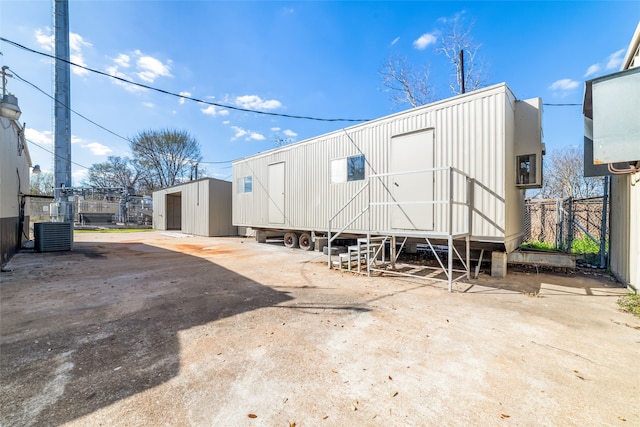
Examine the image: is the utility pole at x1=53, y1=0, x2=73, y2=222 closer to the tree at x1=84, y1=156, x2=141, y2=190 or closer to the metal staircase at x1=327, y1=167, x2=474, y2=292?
the tree at x1=84, y1=156, x2=141, y2=190

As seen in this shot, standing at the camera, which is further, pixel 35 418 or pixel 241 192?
pixel 241 192

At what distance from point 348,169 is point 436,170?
117 inches

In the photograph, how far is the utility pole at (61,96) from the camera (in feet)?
56.9

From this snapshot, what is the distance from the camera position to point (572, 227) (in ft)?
23.7

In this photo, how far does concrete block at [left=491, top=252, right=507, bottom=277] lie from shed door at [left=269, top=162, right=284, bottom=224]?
22.4ft

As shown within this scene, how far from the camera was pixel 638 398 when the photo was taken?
5.79 ft

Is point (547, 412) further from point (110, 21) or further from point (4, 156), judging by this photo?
point (110, 21)

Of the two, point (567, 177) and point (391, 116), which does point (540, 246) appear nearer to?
point (391, 116)

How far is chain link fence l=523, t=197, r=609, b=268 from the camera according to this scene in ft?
21.4

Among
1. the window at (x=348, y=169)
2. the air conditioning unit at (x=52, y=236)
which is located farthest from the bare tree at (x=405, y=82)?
the air conditioning unit at (x=52, y=236)

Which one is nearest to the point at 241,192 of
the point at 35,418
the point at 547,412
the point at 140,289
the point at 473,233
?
the point at 140,289

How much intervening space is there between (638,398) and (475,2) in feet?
39.8

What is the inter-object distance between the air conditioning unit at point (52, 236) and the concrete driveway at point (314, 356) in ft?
15.5

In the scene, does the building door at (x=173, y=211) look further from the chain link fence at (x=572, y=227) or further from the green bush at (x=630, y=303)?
the green bush at (x=630, y=303)
